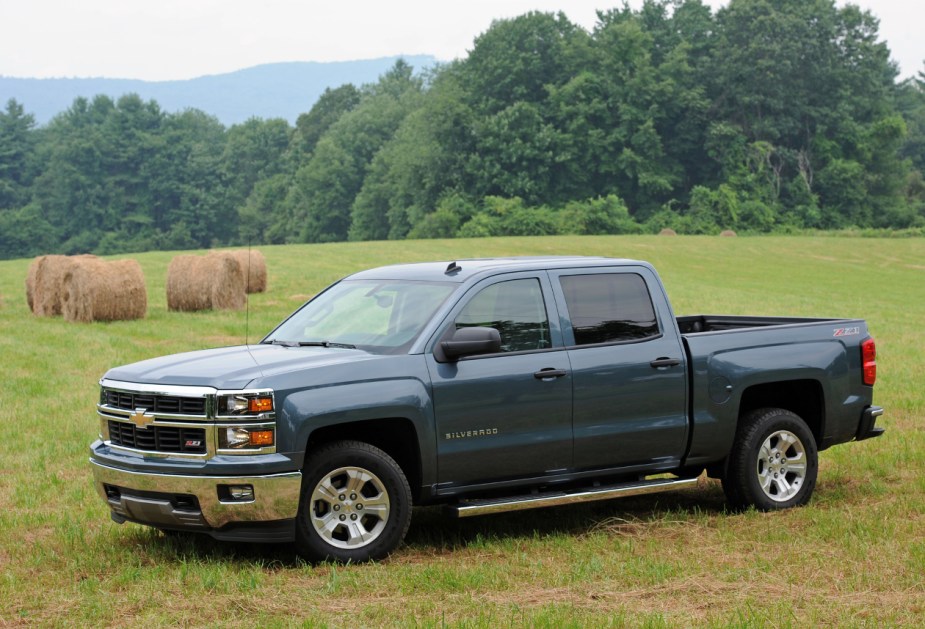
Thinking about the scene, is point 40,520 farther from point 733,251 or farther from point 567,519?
point 733,251

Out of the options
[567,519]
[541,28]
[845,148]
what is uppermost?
[541,28]

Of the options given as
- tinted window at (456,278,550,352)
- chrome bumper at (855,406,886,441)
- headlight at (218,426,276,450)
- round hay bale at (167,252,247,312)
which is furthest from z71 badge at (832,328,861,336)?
round hay bale at (167,252,247,312)

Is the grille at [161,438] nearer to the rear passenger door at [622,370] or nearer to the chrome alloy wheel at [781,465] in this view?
the rear passenger door at [622,370]

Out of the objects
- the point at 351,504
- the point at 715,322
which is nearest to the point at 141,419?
the point at 351,504

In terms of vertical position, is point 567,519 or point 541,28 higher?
point 541,28

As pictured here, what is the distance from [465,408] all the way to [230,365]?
58.5 inches

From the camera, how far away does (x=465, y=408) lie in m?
7.98

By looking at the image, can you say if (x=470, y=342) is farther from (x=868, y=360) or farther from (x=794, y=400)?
(x=868, y=360)

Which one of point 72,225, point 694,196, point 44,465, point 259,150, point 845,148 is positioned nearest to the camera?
point 44,465

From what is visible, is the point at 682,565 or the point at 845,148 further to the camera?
the point at 845,148

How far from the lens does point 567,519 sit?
9.09m

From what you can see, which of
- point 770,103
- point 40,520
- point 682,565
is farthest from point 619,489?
point 770,103

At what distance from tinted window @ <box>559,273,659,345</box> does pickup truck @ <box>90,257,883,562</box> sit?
0.05 feet

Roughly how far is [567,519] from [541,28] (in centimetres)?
9101
